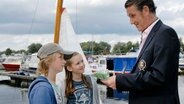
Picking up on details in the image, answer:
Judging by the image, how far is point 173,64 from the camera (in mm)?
2838

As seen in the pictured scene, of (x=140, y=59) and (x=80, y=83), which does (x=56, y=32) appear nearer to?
(x=80, y=83)

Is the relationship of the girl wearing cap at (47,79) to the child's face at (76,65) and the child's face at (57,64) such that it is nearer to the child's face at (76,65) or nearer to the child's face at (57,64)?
the child's face at (57,64)

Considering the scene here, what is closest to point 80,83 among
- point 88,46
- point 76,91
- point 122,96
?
point 76,91

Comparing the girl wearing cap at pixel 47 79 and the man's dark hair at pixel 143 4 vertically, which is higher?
the man's dark hair at pixel 143 4

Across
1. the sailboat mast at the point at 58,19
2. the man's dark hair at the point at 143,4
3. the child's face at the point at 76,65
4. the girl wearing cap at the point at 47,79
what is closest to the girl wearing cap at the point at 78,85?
the child's face at the point at 76,65

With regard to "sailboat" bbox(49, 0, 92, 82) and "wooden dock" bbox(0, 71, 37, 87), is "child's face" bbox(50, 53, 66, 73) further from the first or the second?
"wooden dock" bbox(0, 71, 37, 87)

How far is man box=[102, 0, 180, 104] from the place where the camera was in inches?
111

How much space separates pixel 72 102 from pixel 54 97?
976 millimetres

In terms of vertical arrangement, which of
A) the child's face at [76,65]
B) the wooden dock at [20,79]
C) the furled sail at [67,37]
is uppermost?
the furled sail at [67,37]

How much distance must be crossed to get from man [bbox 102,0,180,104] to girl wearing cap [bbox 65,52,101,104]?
1.32m

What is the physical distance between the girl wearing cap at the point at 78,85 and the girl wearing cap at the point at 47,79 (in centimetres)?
81

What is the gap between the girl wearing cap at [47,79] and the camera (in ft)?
10.6

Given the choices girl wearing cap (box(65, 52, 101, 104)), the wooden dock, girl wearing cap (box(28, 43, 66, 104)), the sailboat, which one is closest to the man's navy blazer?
girl wearing cap (box(28, 43, 66, 104))

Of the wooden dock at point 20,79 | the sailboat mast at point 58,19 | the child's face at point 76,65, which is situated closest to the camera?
the child's face at point 76,65
